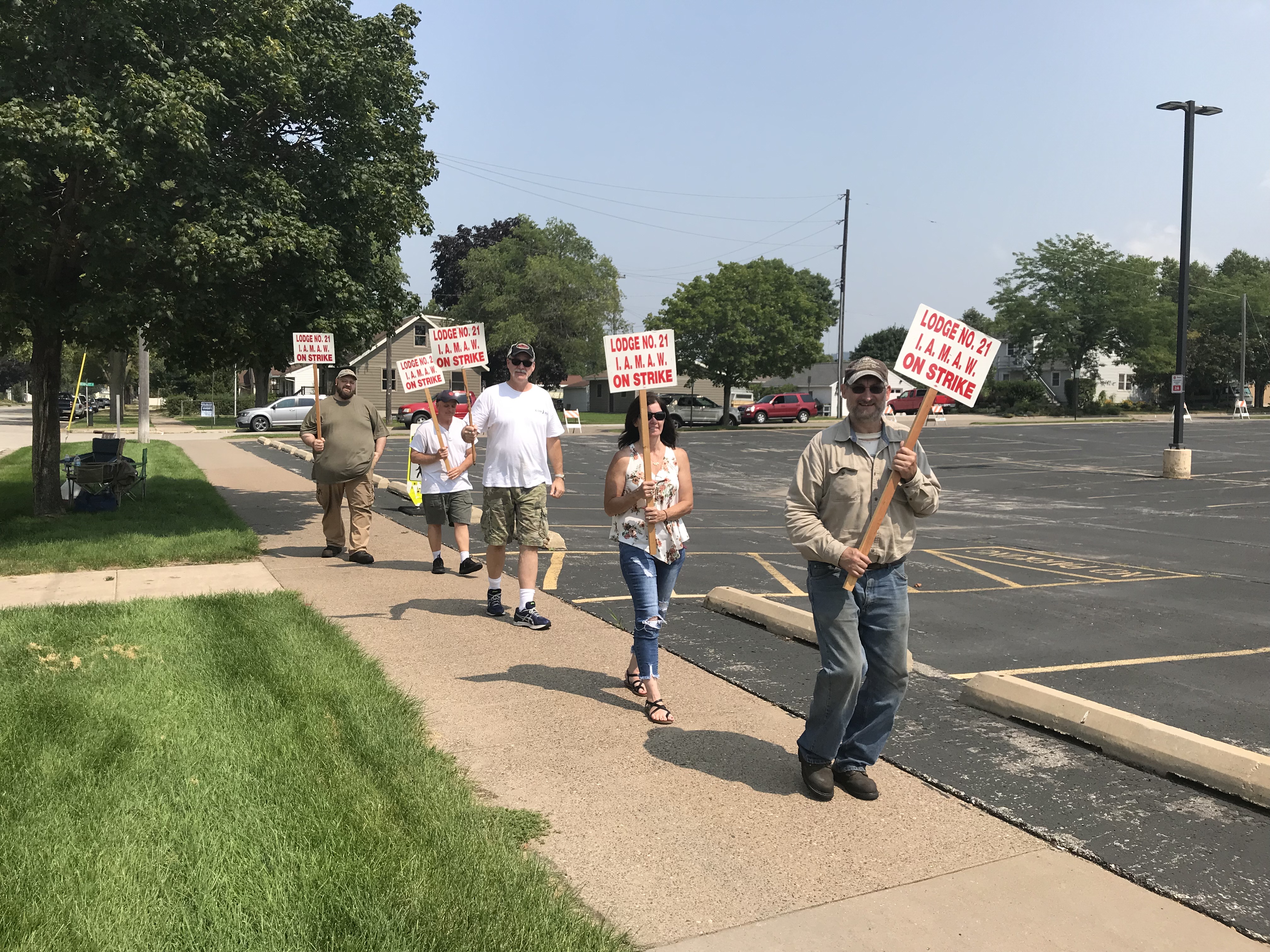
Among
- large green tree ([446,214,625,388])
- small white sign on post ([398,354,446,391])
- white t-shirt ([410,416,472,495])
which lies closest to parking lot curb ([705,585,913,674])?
white t-shirt ([410,416,472,495])

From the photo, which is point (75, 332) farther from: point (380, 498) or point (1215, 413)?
point (1215, 413)

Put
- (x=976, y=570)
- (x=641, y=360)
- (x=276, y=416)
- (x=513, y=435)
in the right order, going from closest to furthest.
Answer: (x=641, y=360), (x=513, y=435), (x=976, y=570), (x=276, y=416)

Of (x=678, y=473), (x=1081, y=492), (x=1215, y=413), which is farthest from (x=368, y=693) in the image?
(x=1215, y=413)

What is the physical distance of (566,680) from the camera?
19.9 feet

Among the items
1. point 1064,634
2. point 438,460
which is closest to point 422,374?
point 438,460

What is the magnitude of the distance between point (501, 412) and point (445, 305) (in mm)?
81060

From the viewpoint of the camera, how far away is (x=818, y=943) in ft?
10.6

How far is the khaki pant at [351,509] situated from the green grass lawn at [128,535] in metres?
0.86

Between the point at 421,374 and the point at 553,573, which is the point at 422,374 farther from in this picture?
the point at 553,573

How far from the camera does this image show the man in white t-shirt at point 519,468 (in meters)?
7.24

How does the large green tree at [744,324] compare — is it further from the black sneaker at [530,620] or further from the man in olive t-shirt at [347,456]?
the black sneaker at [530,620]

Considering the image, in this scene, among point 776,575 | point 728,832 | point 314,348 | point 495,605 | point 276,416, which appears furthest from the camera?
point 276,416

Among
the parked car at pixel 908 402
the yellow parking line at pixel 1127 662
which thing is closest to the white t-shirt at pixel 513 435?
the yellow parking line at pixel 1127 662

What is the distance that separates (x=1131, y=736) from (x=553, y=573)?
5.86 meters
